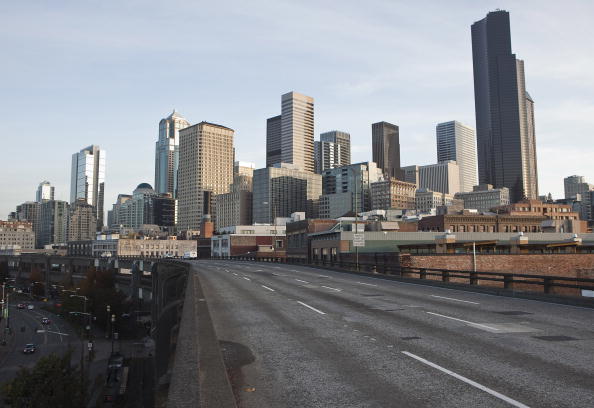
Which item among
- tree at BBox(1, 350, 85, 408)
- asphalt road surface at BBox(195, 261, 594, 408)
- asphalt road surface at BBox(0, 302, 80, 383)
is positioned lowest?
asphalt road surface at BBox(0, 302, 80, 383)

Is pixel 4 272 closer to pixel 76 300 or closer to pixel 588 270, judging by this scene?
pixel 76 300

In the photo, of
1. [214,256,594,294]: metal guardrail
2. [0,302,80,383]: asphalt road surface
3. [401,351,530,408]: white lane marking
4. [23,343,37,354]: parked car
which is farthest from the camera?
[23,343,37,354]: parked car

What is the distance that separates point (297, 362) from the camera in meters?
10.4

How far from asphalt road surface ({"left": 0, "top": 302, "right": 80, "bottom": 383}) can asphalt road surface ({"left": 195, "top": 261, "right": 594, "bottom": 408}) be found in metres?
47.4

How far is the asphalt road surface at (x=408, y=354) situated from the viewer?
8.03 m

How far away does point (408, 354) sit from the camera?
1084 centimetres

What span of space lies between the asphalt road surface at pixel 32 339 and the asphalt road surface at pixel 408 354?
47.4m

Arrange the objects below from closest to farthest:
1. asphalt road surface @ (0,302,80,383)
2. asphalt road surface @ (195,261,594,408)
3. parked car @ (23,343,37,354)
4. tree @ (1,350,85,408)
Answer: asphalt road surface @ (195,261,594,408) < tree @ (1,350,85,408) < asphalt road surface @ (0,302,80,383) < parked car @ (23,343,37,354)

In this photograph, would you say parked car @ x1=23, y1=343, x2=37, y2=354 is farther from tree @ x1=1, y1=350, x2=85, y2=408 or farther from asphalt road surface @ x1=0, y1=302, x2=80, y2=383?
tree @ x1=1, y1=350, x2=85, y2=408

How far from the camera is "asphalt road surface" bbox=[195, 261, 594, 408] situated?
26.3ft

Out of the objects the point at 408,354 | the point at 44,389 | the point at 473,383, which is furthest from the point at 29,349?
the point at 473,383

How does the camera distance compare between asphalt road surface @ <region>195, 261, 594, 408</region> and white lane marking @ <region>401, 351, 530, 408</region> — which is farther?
asphalt road surface @ <region>195, 261, 594, 408</region>

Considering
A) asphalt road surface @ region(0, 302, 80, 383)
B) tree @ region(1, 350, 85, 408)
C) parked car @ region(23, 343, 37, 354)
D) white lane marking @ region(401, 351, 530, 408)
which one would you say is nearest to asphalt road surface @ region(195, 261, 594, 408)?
white lane marking @ region(401, 351, 530, 408)

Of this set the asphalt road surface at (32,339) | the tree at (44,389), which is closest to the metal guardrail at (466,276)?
the tree at (44,389)
